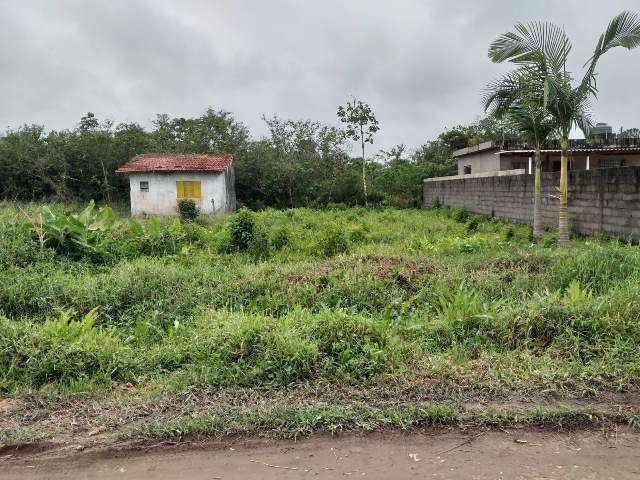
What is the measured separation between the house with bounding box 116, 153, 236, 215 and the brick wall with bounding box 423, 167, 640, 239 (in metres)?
11.5

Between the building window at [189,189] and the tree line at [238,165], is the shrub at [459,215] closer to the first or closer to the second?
the tree line at [238,165]

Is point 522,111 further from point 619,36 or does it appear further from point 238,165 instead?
point 238,165

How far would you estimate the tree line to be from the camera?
2355 centimetres

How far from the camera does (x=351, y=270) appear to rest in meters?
6.65

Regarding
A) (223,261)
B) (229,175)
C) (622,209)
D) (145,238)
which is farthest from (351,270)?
(229,175)

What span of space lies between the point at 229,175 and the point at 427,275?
19062 mm

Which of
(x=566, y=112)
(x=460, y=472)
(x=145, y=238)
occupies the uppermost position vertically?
(x=566, y=112)

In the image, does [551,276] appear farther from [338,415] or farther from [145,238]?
[145,238]

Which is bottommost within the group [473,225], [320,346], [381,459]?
[381,459]

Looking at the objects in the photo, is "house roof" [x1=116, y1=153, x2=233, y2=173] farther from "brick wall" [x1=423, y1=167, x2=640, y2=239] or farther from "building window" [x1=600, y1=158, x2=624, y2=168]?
"building window" [x1=600, y1=158, x2=624, y2=168]

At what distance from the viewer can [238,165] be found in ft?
84.8

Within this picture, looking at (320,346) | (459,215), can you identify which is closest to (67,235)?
(320,346)

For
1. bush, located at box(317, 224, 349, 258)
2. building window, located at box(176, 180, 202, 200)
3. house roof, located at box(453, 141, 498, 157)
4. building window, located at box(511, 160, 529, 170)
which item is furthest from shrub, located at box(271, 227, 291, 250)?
building window, located at box(511, 160, 529, 170)

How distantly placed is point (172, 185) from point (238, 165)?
468cm
